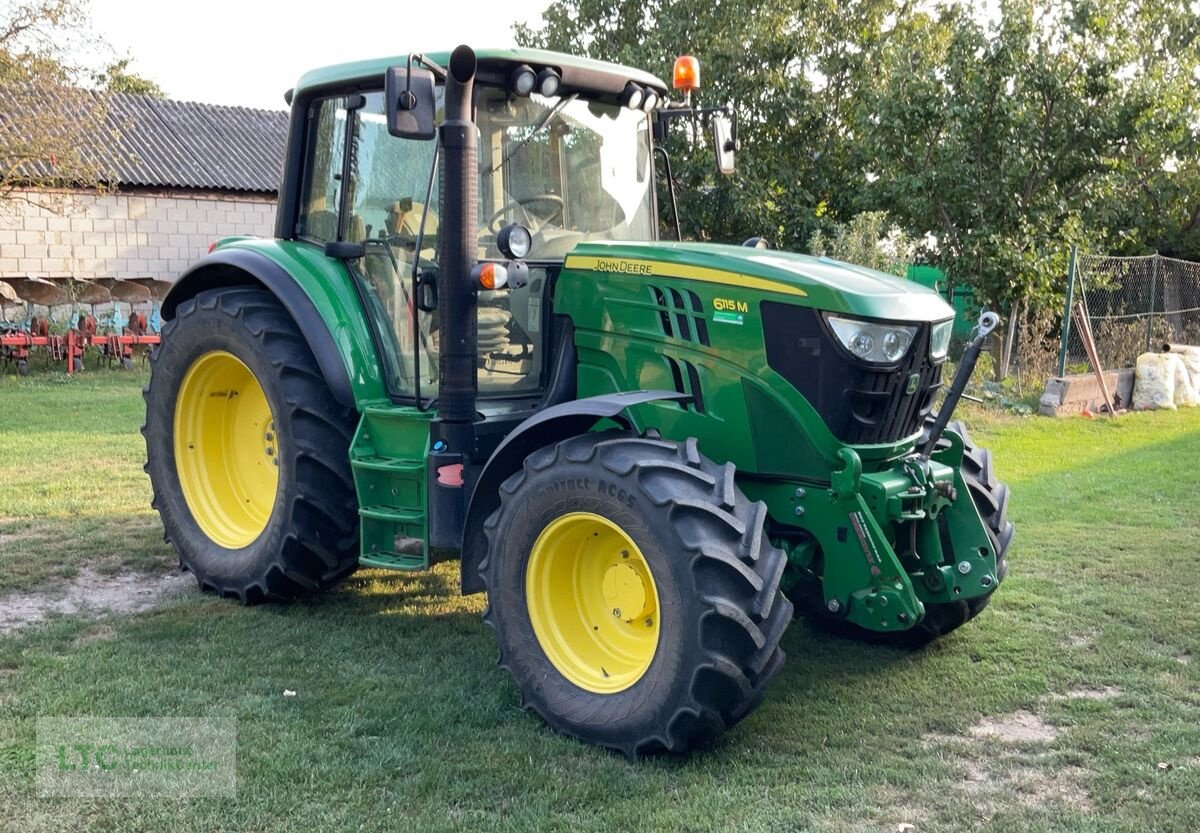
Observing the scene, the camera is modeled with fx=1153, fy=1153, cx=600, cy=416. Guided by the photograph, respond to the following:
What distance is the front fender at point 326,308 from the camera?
16.2ft

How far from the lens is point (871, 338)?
13.4 feet

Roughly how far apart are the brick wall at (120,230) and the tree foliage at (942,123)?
7809 mm

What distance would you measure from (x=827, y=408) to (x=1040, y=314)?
11251mm

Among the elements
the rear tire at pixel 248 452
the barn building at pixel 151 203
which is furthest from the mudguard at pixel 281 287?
the barn building at pixel 151 203

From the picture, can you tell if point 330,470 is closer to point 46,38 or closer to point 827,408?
point 827,408

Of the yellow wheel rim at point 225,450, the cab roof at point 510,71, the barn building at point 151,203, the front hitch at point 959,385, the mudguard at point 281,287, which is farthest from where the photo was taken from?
the barn building at point 151,203

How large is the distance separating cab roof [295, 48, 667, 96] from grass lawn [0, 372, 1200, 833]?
238 centimetres

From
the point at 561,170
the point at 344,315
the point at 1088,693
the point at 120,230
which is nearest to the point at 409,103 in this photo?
the point at 561,170

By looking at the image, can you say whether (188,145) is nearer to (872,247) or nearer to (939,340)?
(872,247)

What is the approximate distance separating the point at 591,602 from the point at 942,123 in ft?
37.5

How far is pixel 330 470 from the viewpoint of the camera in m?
4.98

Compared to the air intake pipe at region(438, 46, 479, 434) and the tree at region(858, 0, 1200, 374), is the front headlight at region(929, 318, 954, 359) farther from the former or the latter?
the tree at region(858, 0, 1200, 374)

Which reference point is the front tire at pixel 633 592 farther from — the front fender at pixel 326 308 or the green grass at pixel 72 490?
the green grass at pixel 72 490

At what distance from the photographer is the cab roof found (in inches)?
183
